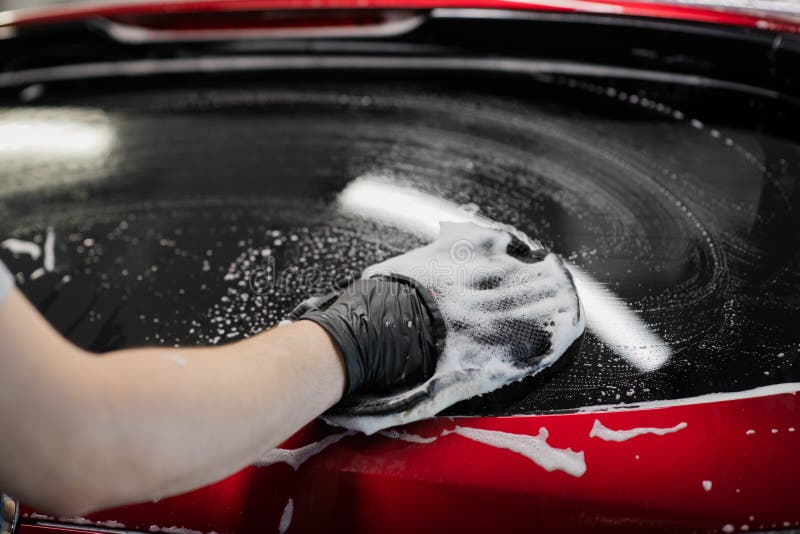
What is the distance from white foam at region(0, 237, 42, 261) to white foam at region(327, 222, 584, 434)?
0.65m

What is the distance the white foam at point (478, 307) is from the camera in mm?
848

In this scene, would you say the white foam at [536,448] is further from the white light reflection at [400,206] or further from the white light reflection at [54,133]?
the white light reflection at [54,133]

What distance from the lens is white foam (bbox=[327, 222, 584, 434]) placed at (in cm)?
85

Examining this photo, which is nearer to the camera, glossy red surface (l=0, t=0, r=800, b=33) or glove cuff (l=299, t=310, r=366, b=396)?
glove cuff (l=299, t=310, r=366, b=396)

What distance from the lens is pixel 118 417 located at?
62cm

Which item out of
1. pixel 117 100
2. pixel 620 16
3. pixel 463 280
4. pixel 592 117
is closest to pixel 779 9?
pixel 620 16

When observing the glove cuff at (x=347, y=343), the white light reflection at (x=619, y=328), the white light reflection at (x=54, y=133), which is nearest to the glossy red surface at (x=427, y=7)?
the white light reflection at (x=54, y=133)

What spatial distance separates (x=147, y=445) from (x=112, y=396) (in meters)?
0.06

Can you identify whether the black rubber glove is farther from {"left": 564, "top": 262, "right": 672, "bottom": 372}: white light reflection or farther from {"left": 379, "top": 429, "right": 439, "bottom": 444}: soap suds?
{"left": 564, "top": 262, "right": 672, "bottom": 372}: white light reflection

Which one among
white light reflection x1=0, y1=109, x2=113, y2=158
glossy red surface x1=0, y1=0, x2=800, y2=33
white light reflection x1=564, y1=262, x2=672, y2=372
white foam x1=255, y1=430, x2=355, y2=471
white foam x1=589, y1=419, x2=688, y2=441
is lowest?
white foam x1=255, y1=430, x2=355, y2=471

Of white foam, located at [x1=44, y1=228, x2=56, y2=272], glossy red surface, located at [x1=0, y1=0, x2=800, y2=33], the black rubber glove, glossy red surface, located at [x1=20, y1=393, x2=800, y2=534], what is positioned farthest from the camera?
glossy red surface, located at [x1=0, y1=0, x2=800, y2=33]

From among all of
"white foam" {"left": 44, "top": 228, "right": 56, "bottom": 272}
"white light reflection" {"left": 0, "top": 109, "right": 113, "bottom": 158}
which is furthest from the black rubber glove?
"white light reflection" {"left": 0, "top": 109, "right": 113, "bottom": 158}

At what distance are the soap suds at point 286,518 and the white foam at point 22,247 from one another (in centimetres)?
73

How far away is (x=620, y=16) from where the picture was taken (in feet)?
4.84
